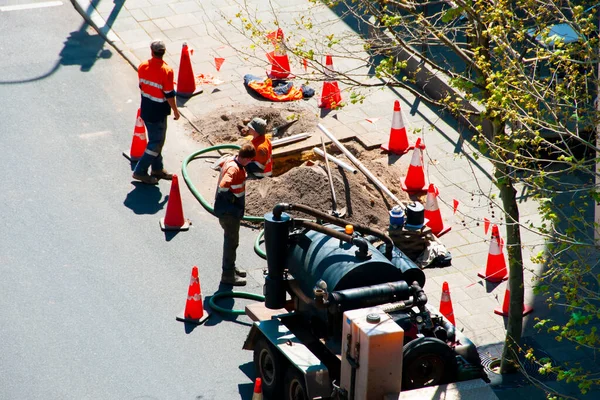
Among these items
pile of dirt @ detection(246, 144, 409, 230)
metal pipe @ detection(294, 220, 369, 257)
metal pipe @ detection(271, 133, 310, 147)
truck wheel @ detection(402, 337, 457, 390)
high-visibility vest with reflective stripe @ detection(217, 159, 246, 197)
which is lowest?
pile of dirt @ detection(246, 144, 409, 230)

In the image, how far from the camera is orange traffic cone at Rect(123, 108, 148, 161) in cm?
1341

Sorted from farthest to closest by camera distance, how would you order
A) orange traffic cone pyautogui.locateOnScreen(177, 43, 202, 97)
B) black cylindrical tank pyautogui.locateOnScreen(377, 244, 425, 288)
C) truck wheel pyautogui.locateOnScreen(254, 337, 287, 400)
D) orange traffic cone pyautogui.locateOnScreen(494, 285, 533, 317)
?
orange traffic cone pyautogui.locateOnScreen(177, 43, 202, 97)
orange traffic cone pyautogui.locateOnScreen(494, 285, 533, 317)
black cylindrical tank pyautogui.locateOnScreen(377, 244, 425, 288)
truck wheel pyautogui.locateOnScreen(254, 337, 287, 400)

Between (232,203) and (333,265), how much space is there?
228cm

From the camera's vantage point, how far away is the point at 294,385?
28.8 ft

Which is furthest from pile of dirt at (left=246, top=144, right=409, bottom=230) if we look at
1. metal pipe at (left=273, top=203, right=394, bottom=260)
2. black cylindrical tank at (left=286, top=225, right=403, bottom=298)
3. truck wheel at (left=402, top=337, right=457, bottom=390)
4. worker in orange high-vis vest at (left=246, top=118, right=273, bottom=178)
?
truck wheel at (left=402, top=337, right=457, bottom=390)

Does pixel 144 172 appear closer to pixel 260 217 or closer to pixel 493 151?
pixel 260 217

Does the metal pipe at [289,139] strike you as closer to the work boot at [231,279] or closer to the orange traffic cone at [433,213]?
the orange traffic cone at [433,213]

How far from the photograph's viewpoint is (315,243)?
9.05m

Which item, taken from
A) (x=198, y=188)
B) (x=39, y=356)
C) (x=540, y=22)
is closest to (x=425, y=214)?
(x=198, y=188)

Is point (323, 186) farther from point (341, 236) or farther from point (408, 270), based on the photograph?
point (341, 236)

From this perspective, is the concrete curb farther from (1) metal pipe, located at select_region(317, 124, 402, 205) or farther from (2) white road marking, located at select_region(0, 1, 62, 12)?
(1) metal pipe, located at select_region(317, 124, 402, 205)

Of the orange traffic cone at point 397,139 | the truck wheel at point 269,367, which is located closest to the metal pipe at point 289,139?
the orange traffic cone at point 397,139

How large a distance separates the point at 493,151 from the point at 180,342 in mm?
3977

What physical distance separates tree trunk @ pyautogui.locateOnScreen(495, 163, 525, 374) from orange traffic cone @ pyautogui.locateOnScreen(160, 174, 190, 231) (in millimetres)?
4277
